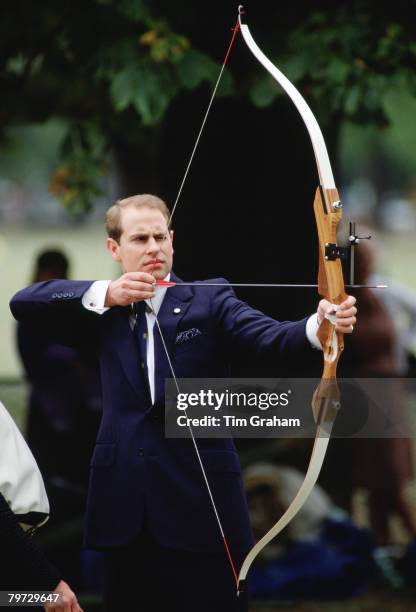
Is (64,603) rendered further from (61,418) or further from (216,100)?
(216,100)

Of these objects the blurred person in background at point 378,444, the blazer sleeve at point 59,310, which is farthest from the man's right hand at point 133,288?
the blurred person in background at point 378,444

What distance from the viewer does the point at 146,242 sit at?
111 inches

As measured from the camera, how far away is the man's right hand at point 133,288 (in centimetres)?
→ 272

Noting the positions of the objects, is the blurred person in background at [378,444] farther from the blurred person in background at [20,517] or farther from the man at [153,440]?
the blurred person in background at [20,517]

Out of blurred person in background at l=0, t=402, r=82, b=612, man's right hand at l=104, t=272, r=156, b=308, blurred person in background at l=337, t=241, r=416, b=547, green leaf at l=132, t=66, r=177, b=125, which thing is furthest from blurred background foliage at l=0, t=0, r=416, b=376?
blurred person in background at l=0, t=402, r=82, b=612

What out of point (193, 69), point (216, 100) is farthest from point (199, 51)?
point (216, 100)

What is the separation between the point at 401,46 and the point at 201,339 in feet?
6.73

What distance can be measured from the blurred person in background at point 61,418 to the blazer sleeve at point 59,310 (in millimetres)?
2226

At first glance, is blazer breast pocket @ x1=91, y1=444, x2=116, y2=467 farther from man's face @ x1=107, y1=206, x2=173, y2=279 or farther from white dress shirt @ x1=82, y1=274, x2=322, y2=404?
man's face @ x1=107, y1=206, x2=173, y2=279

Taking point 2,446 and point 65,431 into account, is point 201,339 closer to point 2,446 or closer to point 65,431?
point 2,446

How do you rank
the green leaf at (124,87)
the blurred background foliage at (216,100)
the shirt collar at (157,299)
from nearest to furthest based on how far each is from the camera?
1. the shirt collar at (157,299)
2. the green leaf at (124,87)
3. the blurred background foliage at (216,100)

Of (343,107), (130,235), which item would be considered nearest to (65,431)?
(343,107)

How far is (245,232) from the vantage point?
5457 mm

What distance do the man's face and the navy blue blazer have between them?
0.15m
